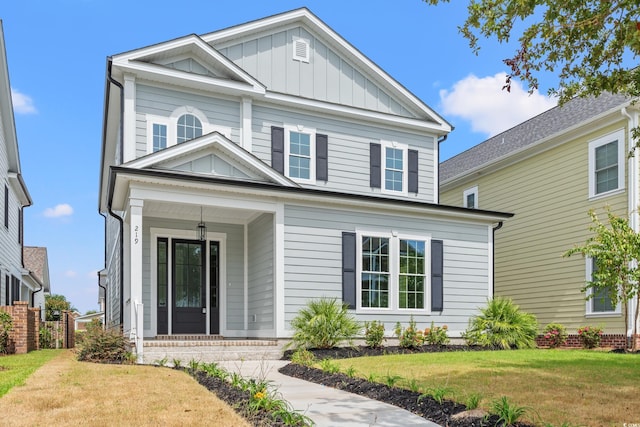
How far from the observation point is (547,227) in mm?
18172

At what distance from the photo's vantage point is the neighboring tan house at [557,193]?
50.9 ft

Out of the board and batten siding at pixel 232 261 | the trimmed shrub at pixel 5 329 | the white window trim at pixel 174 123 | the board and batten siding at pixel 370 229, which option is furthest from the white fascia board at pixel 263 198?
the trimmed shrub at pixel 5 329

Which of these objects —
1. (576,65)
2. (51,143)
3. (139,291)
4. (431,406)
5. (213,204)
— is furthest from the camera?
(51,143)

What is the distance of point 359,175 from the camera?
16.3 m

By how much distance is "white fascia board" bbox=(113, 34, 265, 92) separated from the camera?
45.1 ft

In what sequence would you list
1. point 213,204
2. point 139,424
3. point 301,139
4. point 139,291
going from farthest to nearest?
point 301,139 → point 213,204 → point 139,291 → point 139,424

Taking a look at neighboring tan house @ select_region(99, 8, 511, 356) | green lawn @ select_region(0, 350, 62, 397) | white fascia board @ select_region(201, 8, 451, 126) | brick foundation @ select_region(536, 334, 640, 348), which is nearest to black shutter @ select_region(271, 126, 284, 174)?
neighboring tan house @ select_region(99, 8, 511, 356)

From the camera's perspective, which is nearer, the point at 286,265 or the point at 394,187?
the point at 286,265

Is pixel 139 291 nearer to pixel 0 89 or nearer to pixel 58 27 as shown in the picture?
pixel 58 27

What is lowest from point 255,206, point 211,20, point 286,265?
point 286,265

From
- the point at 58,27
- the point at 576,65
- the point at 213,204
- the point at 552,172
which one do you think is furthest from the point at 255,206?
the point at 552,172

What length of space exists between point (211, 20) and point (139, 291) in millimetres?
8279

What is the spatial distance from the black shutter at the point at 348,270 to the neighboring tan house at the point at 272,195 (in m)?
0.03

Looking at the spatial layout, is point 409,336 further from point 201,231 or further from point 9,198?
point 9,198
